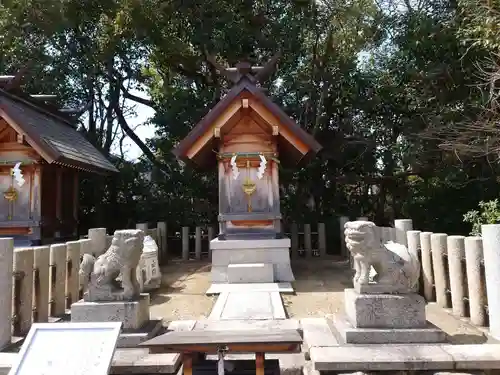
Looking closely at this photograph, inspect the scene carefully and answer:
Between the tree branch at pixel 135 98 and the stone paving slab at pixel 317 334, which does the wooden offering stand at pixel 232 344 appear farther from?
the tree branch at pixel 135 98

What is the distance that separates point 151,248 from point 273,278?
310 cm

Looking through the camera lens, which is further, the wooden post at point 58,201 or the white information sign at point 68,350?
the wooden post at point 58,201

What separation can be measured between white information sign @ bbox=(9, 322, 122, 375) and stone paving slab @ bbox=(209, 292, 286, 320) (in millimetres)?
2977

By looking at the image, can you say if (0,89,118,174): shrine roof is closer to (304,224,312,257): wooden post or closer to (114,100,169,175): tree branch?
(114,100,169,175): tree branch

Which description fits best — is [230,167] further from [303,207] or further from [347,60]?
[347,60]

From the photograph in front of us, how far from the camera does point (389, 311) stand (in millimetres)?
4438

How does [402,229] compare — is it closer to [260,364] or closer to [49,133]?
[260,364]

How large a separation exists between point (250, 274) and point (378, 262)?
510 centimetres

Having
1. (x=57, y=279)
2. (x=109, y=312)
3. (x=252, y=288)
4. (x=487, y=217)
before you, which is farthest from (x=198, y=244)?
(x=109, y=312)

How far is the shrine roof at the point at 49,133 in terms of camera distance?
10227 mm

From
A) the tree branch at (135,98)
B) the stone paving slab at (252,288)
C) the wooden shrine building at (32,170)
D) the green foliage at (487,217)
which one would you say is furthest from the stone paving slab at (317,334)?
the tree branch at (135,98)

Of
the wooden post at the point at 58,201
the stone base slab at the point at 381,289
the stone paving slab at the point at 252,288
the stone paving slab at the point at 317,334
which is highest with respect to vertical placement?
the wooden post at the point at 58,201

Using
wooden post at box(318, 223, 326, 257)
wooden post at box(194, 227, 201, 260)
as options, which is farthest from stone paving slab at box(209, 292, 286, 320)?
wooden post at box(318, 223, 326, 257)

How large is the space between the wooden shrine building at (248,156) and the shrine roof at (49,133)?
3.85 meters
